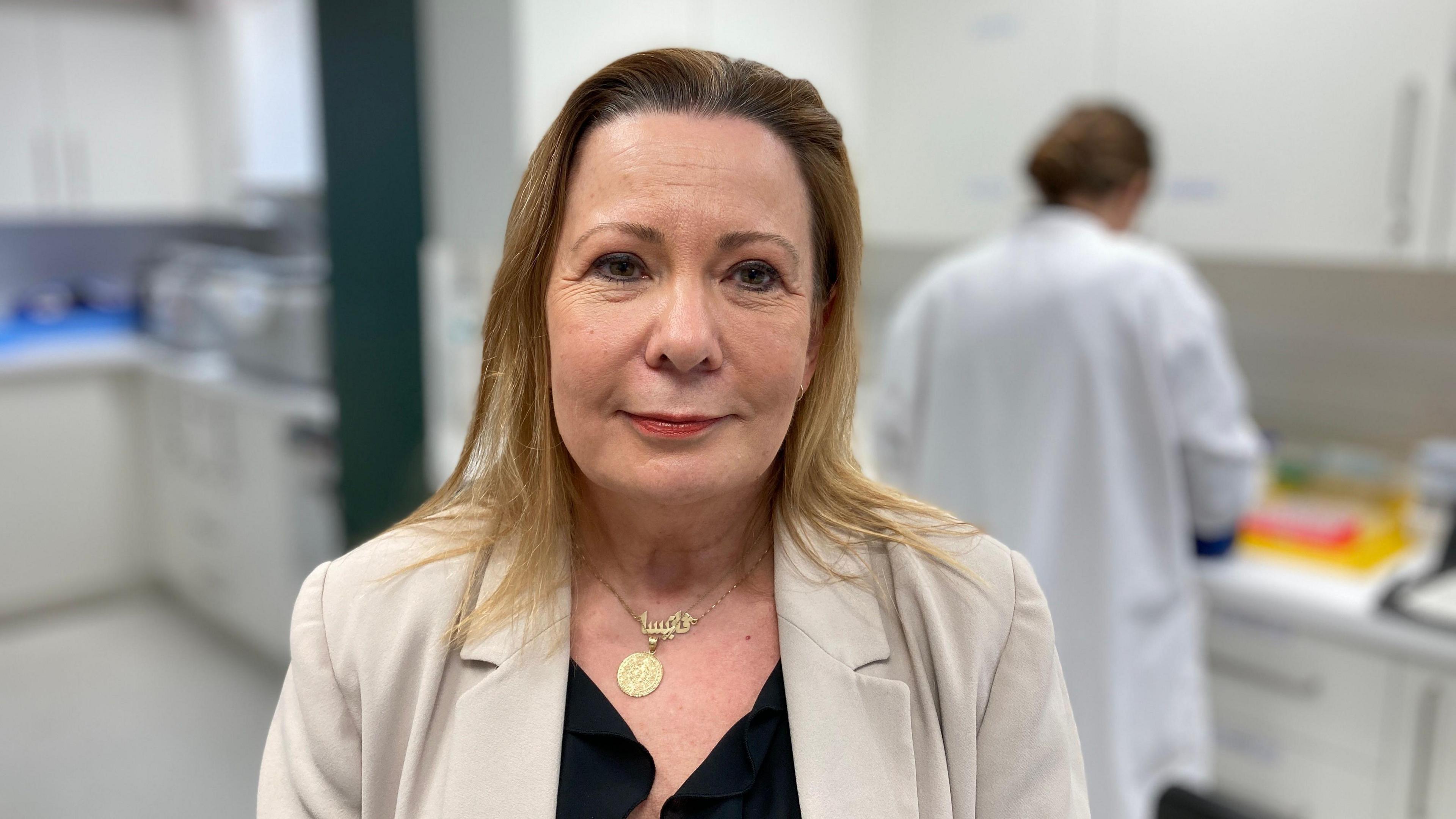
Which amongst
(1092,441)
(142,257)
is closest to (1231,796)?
(1092,441)

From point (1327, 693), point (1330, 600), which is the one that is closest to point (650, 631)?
point (1330, 600)

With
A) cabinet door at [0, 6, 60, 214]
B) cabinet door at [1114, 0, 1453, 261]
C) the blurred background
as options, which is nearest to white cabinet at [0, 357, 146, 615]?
the blurred background

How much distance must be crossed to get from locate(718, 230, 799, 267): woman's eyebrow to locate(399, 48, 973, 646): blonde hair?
0.18 feet

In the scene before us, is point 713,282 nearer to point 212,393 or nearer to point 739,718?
point 739,718

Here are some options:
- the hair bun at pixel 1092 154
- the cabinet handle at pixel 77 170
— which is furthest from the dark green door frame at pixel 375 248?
the hair bun at pixel 1092 154

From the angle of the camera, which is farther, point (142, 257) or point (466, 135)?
point (142, 257)

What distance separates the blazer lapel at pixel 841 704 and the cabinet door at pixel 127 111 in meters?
2.20

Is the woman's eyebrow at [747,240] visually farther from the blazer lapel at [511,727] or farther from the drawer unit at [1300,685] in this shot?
the drawer unit at [1300,685]

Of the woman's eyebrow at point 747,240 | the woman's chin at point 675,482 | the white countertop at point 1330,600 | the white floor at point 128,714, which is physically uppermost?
the woman's eyebrow at point 747,240

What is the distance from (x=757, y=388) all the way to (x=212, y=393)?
2378 millimetres

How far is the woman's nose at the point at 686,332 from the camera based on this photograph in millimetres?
612

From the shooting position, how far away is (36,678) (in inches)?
94.4

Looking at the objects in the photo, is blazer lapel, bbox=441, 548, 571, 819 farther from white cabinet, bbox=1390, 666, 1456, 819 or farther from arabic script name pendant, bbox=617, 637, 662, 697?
white cabinet, bbox=1390, 666, 1456, 819

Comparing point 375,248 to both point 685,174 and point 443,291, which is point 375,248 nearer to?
point 443,291
